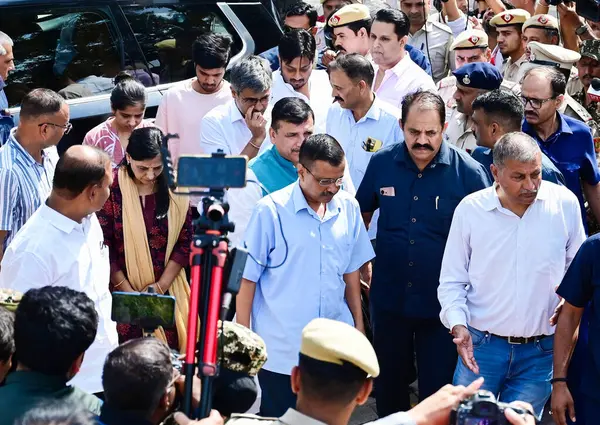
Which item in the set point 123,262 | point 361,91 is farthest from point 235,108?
point 123,262

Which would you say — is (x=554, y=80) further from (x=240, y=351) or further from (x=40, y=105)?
(x=240, y=351)

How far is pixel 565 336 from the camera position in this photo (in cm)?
445

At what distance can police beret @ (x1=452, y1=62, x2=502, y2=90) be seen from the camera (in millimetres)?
6156

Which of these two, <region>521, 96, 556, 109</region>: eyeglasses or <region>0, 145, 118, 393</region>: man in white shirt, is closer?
<region>0, 145, 118, 393</region>: man in white shirt

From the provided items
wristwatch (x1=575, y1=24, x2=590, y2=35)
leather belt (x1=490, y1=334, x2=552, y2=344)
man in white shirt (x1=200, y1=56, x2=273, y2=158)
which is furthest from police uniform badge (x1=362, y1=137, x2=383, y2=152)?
wristwatch (x1=575, y1=24, x2=590, y2=35)

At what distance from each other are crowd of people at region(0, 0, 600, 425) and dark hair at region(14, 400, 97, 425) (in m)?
0.25

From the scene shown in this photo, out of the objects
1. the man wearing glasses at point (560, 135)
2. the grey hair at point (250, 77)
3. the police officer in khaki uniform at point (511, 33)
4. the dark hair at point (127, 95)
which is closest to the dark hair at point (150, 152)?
the grey hair at point (250, 77)

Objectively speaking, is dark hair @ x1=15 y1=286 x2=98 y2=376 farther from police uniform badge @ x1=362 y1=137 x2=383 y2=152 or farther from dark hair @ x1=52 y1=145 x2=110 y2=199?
police uniform badge @ x1=362 y1=137 x2=383 y2=152

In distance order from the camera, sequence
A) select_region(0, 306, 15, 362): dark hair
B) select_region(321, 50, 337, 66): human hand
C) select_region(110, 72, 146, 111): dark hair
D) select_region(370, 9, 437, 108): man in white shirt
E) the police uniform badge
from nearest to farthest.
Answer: select_region(0, 306, 15, 362): dark hair, the police uniform badge, select_region(110, 72, 146, 111): dark hair, select_region(370, 9, 437, 108): man in white shirt, select_region(321, 50, 337, 66): human hand

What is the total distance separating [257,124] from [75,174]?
1.76 meters

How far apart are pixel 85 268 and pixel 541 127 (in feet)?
9.44

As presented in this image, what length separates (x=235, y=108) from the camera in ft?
19.7

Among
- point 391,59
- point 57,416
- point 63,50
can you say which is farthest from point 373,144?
point 57,416

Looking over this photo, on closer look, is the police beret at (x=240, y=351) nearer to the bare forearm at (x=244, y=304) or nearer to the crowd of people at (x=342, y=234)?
the crowd of people at (x=342, y=234)
